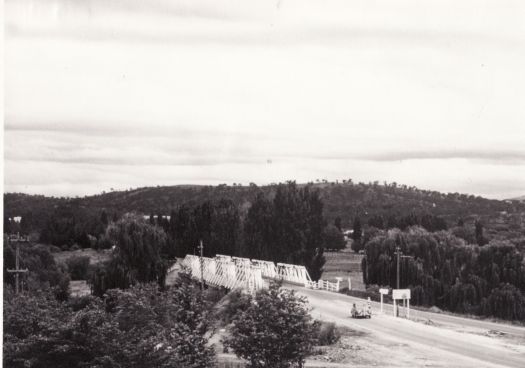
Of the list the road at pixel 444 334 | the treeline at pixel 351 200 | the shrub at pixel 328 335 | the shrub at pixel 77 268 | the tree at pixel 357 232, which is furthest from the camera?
the treeline at pixel 351 200

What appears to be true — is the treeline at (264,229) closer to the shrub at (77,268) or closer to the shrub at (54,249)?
the shrub at (77,268)

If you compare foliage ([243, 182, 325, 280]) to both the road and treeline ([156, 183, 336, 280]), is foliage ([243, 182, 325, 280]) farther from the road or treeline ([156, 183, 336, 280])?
the road

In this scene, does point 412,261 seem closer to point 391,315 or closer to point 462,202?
point 391,315

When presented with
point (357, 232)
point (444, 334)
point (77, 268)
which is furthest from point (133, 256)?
point (357, 232)

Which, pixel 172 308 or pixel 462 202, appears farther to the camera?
pixel 462 202

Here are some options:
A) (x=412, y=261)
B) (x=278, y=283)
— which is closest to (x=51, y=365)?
(x=278, y=283)

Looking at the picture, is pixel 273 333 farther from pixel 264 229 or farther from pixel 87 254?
pixel 87 254

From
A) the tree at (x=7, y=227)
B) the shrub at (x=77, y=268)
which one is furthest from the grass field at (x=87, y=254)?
the tree at (x=7, y=227)
